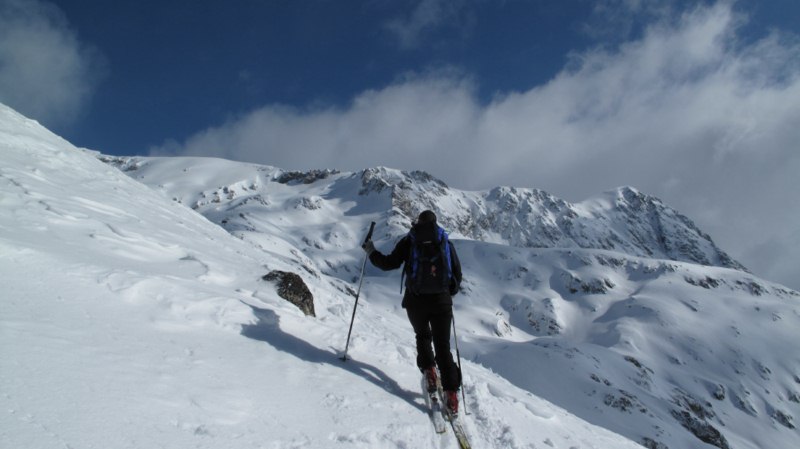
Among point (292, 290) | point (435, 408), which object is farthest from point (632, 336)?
point (435, 408)

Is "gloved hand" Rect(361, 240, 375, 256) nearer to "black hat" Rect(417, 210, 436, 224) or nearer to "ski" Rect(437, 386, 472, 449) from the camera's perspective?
"black hat" Rect(417, 210, 436, 224)

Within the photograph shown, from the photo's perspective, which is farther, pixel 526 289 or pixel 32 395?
pixel 526 289

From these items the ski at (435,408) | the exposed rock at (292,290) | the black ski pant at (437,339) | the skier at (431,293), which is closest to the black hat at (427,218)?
the skier at (431,293)

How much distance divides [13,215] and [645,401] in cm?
8431

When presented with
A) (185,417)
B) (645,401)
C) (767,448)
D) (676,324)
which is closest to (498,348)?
(645,401)

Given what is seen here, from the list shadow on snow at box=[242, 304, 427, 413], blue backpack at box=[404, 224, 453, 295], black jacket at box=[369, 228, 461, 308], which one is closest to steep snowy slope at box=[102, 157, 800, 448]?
shadow on snow at box=[242, 304, 427, 413]

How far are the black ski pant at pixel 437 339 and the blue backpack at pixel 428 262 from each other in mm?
326

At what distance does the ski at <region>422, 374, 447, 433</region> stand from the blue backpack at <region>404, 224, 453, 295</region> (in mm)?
1463

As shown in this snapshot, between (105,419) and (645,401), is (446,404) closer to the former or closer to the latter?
(105,419)

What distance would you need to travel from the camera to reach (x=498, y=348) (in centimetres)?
8900

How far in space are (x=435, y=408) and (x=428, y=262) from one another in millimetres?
2115

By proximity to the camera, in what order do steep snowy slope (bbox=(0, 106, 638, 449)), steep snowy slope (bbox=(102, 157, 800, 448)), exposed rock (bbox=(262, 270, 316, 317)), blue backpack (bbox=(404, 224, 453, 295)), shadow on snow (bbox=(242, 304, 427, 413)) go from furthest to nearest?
steep snowy slope (bbox=(102, 157, 800, 448)) → exposed rock (bbox=(262, 270, 316, 317)) → blue backpack (bbox=(404, 224, 453, 295)) → shadow on snow (bbox=(242, 304, 427, 413)) → steep snowy slope (bbox=(0, 106, 638, 449))

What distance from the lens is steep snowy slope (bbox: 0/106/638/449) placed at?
3857 mm

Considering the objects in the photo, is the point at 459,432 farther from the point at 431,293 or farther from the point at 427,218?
the point at 427,218
